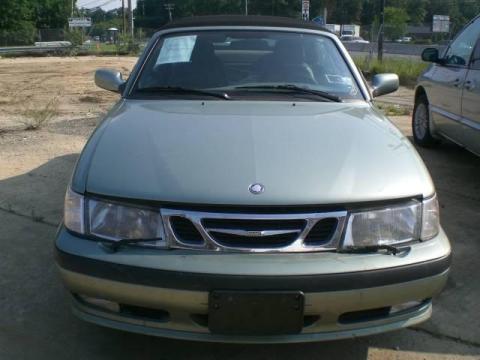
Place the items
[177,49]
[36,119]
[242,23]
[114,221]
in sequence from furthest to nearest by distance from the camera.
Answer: [36,119] < [242,23] < [177,49] < [114,221]

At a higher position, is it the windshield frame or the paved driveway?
the windshield frame

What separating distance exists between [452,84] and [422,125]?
1325mm

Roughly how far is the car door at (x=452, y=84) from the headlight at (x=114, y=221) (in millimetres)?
3902

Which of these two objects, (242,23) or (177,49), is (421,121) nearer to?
(242,23)

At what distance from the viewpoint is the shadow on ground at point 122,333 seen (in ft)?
8.86

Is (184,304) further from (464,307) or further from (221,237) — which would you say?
(464,307)

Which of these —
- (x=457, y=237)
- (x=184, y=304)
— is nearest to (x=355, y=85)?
(x=457, y=237)

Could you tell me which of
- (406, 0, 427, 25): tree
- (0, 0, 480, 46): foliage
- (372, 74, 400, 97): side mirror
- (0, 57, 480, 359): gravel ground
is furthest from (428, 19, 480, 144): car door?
(406, 0, 427, 25): tree

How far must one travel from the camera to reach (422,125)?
682cm

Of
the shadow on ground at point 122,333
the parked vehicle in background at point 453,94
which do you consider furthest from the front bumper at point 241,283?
the parked vehicle in background at point 453,94

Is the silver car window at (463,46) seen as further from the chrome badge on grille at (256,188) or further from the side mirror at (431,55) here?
the chrome badge on grille at (256,188)

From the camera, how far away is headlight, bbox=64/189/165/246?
233cm

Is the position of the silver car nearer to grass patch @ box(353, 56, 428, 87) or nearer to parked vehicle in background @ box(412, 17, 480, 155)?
parked vehicle in background @ box(412, 17, 480, 155)

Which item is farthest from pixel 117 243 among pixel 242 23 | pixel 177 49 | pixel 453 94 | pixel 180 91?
pixel 453 94
